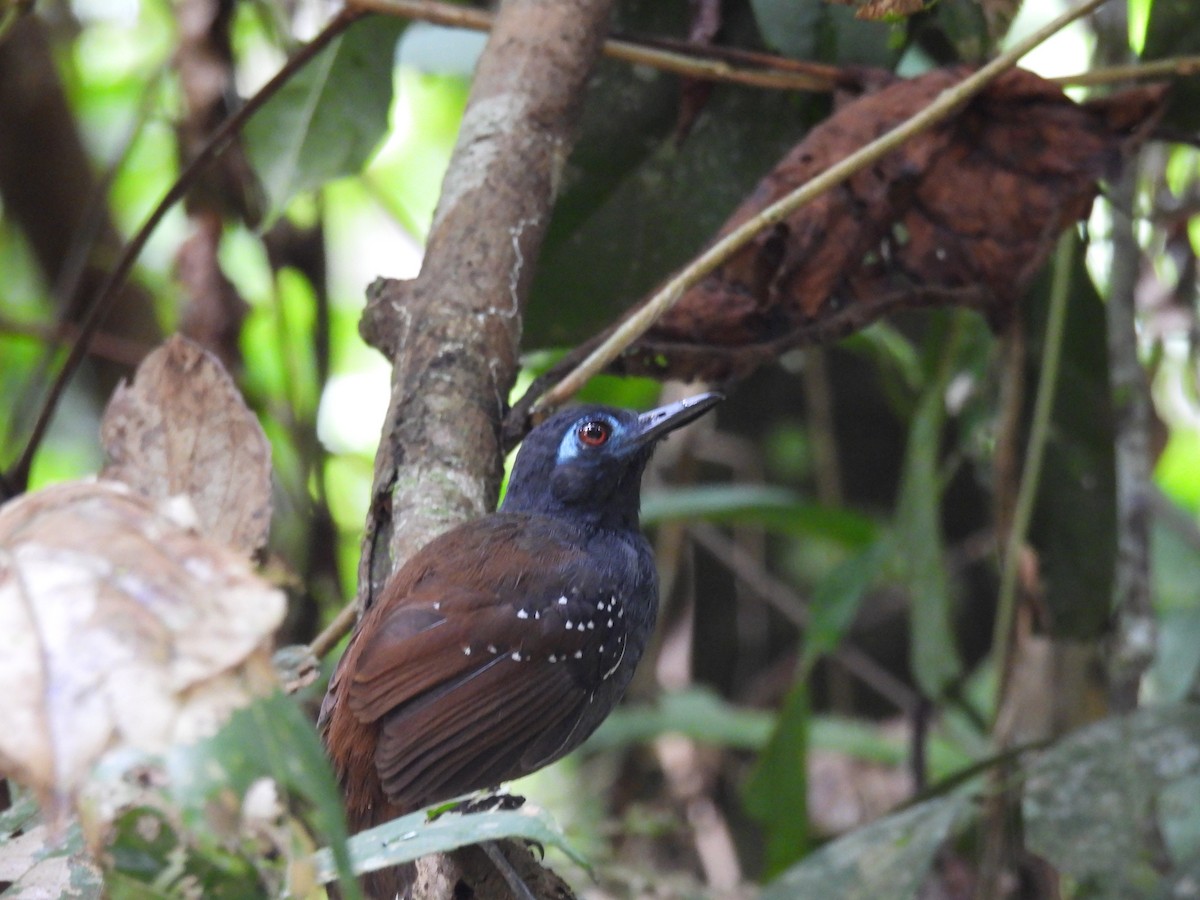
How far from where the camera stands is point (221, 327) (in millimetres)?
3562

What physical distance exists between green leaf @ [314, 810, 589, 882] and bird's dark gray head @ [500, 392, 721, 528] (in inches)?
60.2

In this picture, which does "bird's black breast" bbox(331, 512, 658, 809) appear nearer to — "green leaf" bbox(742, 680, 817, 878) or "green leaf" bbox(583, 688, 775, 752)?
"green leaf" bbox(742, 680, 817, 878)

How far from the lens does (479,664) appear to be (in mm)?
2393

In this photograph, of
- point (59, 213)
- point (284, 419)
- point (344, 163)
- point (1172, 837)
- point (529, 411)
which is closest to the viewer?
point (529, 411)

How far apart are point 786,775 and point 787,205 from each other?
1.68 meters

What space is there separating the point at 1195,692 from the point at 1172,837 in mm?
383

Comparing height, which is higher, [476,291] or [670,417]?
[476,291]

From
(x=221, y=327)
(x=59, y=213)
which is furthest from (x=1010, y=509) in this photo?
(x=59, y=213)

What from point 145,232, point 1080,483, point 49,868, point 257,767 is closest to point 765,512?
point 1080,483

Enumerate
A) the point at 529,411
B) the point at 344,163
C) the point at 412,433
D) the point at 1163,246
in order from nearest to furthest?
the point at 412,433, the point at 529,411, the point at 344,163, the point at 1163,246

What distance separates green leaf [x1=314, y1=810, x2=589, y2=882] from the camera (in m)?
1.32

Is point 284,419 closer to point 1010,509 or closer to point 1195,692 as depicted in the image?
point 1010,509

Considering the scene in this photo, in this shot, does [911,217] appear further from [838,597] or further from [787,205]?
[838,597]

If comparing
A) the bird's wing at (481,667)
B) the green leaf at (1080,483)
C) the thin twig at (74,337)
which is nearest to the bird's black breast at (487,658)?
the bird's wing at (481,667)
